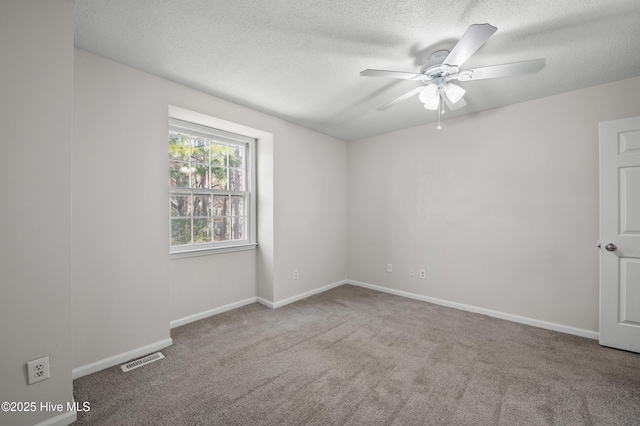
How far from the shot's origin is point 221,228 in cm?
336

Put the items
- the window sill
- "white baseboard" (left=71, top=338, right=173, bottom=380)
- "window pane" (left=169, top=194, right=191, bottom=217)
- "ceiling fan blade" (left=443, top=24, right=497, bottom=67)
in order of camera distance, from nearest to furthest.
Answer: "ceiling fan blade" (left=443, top=24, right=497, bottom=67)
"white baseboard" (left=71, top=338, right=173, bottom=380)
the window sill
"window pane" (left=169, top=194, right=191, bottom=217)

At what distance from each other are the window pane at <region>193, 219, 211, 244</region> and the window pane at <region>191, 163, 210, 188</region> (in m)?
0.43

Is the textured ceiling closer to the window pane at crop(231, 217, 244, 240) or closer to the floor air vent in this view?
the window pane at crop(231, 217, 244, 240)

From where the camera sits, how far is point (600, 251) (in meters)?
2.45

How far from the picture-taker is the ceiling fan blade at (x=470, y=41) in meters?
1.33

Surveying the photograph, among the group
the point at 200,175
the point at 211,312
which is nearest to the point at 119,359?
the point at 211,312

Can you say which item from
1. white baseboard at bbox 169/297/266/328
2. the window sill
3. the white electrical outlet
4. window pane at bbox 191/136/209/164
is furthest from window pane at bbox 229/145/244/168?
the white electrical outlet

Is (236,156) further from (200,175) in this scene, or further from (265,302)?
(265,302)

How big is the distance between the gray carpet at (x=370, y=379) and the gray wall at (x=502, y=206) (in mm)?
489

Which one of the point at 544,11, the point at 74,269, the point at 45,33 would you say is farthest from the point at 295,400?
the point at 544,11

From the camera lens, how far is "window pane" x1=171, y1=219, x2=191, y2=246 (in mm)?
2934

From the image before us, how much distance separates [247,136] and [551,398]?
3792 millimetres

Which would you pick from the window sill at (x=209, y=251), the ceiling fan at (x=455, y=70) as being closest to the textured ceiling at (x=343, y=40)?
the ceiling fan at (x=455, y=70)

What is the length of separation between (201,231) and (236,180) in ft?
2.65
